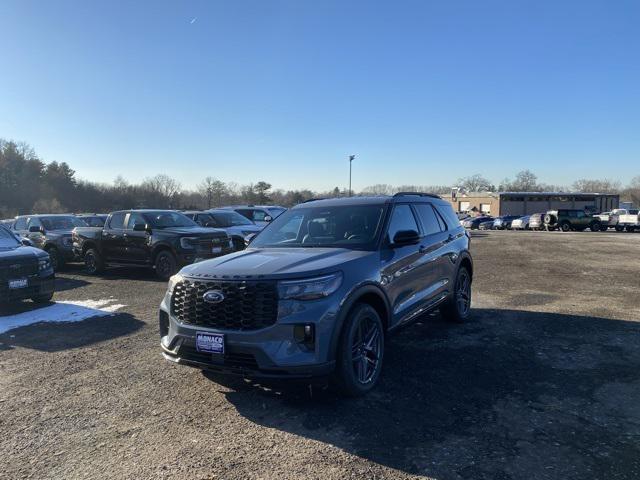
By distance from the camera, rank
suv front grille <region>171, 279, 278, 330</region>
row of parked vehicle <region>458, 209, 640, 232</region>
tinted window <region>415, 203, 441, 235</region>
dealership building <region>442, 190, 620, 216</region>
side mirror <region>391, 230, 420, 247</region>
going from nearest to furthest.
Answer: suv front grille <region>171, 279, 278, 330</region> < side mirror <region>391, 230, 420, 247</region> < tinted window <region>415, 203, 441, 235</region> < row of parked vehicle <region>458, 209, 640, 232</region> < dealership building <region>442, 190, 620, 216</region>

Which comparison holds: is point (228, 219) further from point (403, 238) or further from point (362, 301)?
point (362, 301)

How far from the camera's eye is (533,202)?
258 ft

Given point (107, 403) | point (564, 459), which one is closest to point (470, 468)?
point (564, 459)

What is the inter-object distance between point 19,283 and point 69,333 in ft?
7.64

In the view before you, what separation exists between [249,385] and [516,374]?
2747mm

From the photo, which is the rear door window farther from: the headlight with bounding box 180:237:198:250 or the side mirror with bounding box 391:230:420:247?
the side mirror with bounding box 391:230:420:247

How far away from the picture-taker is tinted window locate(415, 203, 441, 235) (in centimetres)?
613

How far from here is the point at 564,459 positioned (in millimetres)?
3219

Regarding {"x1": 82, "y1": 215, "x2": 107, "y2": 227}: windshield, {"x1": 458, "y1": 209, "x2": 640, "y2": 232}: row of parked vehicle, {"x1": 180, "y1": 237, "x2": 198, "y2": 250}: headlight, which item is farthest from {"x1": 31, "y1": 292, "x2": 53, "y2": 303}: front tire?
{"x1": 458, "y1": 209, "x2": 640, "y2": 232}: row of parked vehicle

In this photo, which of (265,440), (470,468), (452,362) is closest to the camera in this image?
(470,468)

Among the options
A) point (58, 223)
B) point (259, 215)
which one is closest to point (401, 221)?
point (259, 215)

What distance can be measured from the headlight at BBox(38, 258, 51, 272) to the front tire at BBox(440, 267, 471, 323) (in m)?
7.35

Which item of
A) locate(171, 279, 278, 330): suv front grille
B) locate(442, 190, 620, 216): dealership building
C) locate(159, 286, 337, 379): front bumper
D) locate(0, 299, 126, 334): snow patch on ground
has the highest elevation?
locate(442, 190, 620, 216): dealership building

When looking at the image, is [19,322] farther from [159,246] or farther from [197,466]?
[197,466]
